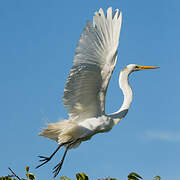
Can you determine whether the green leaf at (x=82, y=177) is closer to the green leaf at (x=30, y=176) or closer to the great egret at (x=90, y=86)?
the green leaf at (x=30, y=176)

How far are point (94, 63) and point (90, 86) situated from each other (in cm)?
46

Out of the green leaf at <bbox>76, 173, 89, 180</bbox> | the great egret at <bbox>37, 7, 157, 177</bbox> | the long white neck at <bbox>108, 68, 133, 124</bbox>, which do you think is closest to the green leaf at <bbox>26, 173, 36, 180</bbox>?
the green leaf at <bbox>76, 173, 89, 180</bbox>

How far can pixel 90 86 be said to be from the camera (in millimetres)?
6773

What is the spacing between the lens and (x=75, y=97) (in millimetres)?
6832

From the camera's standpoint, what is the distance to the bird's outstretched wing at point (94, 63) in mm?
6457

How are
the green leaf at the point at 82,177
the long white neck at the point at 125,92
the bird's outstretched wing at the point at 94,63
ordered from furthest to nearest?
1. the long white neck at the point at 125,92
2. the bird's outstretched wing at the point at 94,63
3. the green leaf at the point at 82,177

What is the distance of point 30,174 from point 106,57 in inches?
119

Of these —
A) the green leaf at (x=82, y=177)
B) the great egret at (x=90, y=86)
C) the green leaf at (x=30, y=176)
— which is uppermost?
the great egret at (x=90, y=86)

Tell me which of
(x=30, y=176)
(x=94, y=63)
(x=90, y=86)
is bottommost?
(x=30, y=176)

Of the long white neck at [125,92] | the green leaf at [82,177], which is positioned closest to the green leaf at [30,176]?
the green leaf at [82,177]

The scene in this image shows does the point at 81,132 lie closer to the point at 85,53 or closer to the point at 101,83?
the point at 101,83

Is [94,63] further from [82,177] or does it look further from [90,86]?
[82,177]

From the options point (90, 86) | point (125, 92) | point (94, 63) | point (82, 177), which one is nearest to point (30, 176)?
point (82, 177)

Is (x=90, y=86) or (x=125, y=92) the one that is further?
(x=125, y=92)
